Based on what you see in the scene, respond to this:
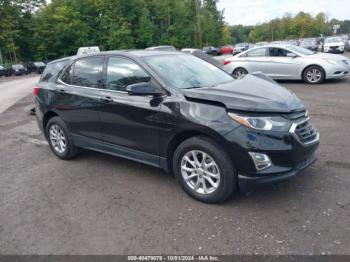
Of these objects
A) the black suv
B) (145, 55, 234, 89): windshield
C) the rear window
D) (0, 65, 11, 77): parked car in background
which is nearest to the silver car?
(145, 55, 234, 89): windshield

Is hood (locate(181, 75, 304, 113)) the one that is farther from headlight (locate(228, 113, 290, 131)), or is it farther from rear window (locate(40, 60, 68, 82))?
rear window (locate(40, 60, 68, 82))

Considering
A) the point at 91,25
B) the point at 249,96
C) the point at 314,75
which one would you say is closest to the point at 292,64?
the point at 314,75

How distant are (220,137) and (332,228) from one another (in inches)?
54.3

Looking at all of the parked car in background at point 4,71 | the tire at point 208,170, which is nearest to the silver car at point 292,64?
the tire at point 208,170

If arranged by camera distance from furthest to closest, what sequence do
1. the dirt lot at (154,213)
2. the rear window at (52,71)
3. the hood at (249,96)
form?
the rear window at (52,71) → the hood at (249,96) → the dirt lot at (154,213)

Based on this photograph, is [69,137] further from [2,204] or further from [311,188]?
[311,188]

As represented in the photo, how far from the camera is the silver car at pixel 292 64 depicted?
36.9 ft

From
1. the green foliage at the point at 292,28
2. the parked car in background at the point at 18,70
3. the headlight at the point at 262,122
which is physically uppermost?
the green foliage at the point at 292,28

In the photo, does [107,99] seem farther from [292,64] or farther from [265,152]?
[292,64]

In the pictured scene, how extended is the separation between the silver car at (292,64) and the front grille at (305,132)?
26.8ft

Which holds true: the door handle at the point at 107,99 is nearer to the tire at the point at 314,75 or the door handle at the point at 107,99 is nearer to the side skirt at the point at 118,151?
the side skirt at the point at 118,151

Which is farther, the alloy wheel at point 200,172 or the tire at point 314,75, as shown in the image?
the tire at point 314,75

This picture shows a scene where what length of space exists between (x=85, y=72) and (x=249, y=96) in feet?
8.44

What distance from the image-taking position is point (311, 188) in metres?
3.90
